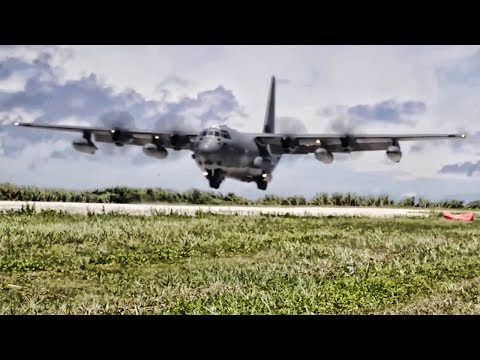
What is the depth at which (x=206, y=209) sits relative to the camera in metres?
13.2

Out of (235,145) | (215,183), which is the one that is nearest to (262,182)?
(215,183)

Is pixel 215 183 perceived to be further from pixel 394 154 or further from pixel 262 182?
pixel 394 154

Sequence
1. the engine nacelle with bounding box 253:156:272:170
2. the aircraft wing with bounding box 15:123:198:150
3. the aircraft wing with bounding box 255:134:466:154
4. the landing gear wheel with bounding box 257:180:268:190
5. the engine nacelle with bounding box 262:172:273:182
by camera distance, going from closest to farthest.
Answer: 1. the landing gear wheel with bounding box 257:180:268:190
2. the engine nacelle with bounding box 262:172:273:182
3. the engine nacelle with bounding box 253:156:272:170
4. the aircraft wing with bounding box 15:123:198:150
5. the aircraft wing with bounding box 255:134:466:154

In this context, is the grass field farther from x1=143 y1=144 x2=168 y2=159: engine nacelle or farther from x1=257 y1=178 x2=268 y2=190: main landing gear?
x1=143 y1=144 x2=168 y2=159: engine nacelle

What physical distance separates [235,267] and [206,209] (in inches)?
193

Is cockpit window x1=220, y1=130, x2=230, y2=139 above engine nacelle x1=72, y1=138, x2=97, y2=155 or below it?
below

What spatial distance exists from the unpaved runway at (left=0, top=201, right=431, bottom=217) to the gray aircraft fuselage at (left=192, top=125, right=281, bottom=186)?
814mm

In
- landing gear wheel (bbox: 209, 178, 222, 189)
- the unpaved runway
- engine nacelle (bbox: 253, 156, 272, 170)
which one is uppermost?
engine nacelle (bbox: 253, 156, 272, 170)

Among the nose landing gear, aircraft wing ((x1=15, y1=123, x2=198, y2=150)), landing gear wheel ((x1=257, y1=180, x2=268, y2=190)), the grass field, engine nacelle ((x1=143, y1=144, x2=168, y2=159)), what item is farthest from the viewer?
aircraft wing ((x1=15, y1=123, x2=198, y2=150))

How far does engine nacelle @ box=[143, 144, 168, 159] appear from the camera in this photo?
467 inches

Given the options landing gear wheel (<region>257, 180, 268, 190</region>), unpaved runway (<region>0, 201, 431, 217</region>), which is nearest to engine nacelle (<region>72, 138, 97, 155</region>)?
unpaved runway (<region>0, 201, 431, 217</region>)
